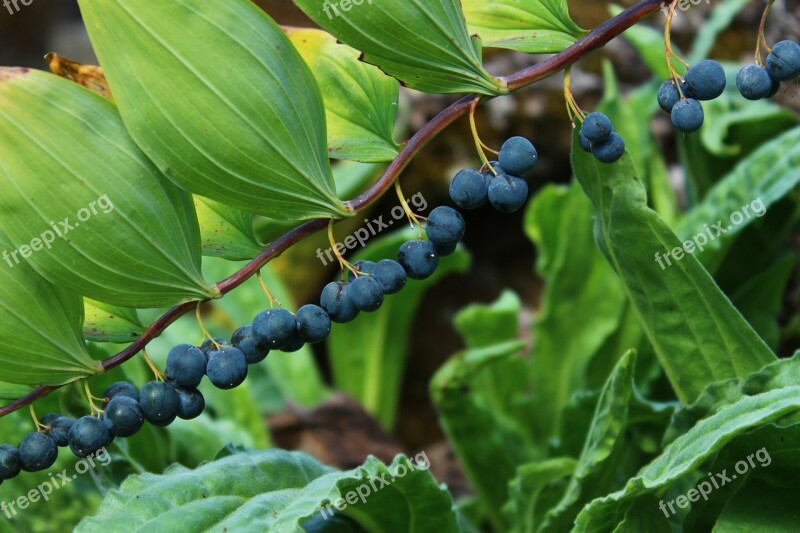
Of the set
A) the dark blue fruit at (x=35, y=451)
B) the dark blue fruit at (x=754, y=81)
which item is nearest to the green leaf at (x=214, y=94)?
the dark blue fruit at (x=35, y=451)

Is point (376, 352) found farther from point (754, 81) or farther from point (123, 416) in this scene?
point (754, 81)

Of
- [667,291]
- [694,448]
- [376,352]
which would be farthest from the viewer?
[376,352]

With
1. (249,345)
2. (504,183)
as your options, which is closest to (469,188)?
(504,183)

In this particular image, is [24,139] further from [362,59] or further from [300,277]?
[300,277]

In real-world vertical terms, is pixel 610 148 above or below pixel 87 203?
below

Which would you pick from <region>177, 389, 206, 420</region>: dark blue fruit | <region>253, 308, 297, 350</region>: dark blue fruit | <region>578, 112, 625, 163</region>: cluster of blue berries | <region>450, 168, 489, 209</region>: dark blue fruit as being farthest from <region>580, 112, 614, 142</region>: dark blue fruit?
<region>177, 389, 206, 420</region>: dark blue fruit

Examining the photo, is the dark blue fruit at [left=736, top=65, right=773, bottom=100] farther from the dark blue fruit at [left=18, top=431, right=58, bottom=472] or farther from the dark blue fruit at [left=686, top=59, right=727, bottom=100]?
the dark blue fruit at [left=18, top=431, right=58, bottom=472]

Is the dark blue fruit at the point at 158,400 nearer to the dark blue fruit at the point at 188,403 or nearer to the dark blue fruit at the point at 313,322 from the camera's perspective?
the dark blue fruit at the point at 188,403
